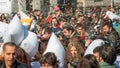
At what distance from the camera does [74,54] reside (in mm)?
8242

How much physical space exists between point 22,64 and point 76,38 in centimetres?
274

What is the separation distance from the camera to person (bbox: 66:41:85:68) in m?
7.99

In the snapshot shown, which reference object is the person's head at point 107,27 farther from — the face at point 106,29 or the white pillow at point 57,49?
the white pillow at point 57,49

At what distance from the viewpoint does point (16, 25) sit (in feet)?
26.0

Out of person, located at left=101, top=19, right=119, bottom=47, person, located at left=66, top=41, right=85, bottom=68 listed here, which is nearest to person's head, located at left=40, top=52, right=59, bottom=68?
person, located at left=66, top=41, right=85, bottom=68

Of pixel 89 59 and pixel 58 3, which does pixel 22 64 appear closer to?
pixel 89 59

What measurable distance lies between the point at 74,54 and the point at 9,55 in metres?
2.03

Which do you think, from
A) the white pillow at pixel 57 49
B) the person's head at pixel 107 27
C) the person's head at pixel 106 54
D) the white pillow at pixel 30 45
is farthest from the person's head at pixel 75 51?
the person's head at pixel 107 27

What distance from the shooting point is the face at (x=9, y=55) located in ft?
20.9

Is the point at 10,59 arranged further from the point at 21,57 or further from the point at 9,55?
the point at 21,57

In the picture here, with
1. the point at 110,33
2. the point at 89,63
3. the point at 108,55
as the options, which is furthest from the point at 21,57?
the point at 110,33

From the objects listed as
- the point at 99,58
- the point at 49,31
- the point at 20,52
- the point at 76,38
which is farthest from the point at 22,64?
the point at 49,31

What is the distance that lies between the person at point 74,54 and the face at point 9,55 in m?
1.64

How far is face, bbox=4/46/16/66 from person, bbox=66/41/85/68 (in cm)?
164
